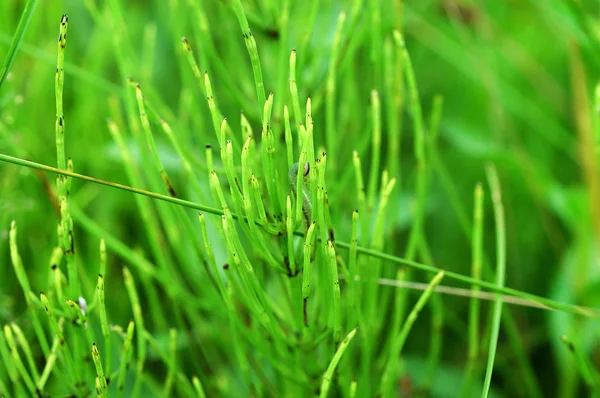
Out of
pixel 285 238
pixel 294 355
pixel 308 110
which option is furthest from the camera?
pixel 294 355

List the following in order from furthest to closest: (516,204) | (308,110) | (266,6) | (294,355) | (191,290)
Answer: (516,204) → (191,290) → (266,6) → (294,355) → (308,110)

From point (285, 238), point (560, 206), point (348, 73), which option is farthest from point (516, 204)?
point (285, 238)

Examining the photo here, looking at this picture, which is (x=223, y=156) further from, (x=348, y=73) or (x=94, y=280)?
(x=94, y=280)

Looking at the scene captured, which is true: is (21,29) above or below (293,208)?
above

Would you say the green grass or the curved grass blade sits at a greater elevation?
the curved grass blade

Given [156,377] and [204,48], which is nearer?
[204,48]

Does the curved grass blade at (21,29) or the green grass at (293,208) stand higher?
the curved grass blade at (21,29)

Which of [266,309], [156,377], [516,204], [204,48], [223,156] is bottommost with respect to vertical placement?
[156,377]

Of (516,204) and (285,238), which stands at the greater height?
(285,238)
